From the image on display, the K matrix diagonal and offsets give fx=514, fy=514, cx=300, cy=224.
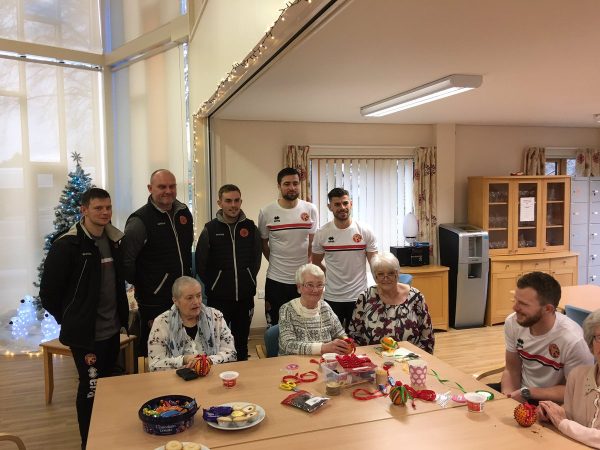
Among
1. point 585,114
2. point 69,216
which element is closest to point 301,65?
point 69,216

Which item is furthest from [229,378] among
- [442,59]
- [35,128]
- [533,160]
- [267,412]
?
[533,160]

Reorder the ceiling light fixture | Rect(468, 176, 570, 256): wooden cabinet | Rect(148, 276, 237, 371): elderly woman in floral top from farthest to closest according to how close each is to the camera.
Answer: Rect(468, 176, 570, 256): wooden cabinet, the ceiling light fixture, Rect(148, 276, 237, 371): elderly woman in floral top

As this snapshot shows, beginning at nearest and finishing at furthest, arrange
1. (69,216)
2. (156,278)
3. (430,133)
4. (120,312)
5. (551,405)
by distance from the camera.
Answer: (551,405)
(120,312)
(156,278)
(69,216)
(430,133)

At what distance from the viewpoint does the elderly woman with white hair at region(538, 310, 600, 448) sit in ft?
6.05

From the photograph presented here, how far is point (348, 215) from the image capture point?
3725mm

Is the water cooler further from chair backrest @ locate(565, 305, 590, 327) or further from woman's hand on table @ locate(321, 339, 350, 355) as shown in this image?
woman's hand on table @ locate(321, 339, 350, 355)

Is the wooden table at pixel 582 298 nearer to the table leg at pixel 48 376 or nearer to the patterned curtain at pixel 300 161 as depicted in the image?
the patterned curtain at pixel 300 161

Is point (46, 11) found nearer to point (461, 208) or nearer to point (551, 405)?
point (461, 208)

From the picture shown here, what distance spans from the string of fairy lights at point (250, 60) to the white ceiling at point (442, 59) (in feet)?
0.54

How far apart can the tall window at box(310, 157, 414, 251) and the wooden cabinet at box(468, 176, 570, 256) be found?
0.85m

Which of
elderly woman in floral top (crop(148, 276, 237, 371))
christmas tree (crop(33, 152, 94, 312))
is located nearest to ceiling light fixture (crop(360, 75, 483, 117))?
elderly woman in floral top (crop(148, 276, 237, 371))

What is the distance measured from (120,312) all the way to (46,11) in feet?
14.9

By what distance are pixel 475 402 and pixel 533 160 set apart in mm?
5539

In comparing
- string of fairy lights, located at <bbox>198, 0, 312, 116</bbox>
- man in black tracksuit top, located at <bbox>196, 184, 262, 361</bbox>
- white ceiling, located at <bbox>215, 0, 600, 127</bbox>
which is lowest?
man in black tracksuit top, located at <bbox>196, 184, 262, 361</bbox>
